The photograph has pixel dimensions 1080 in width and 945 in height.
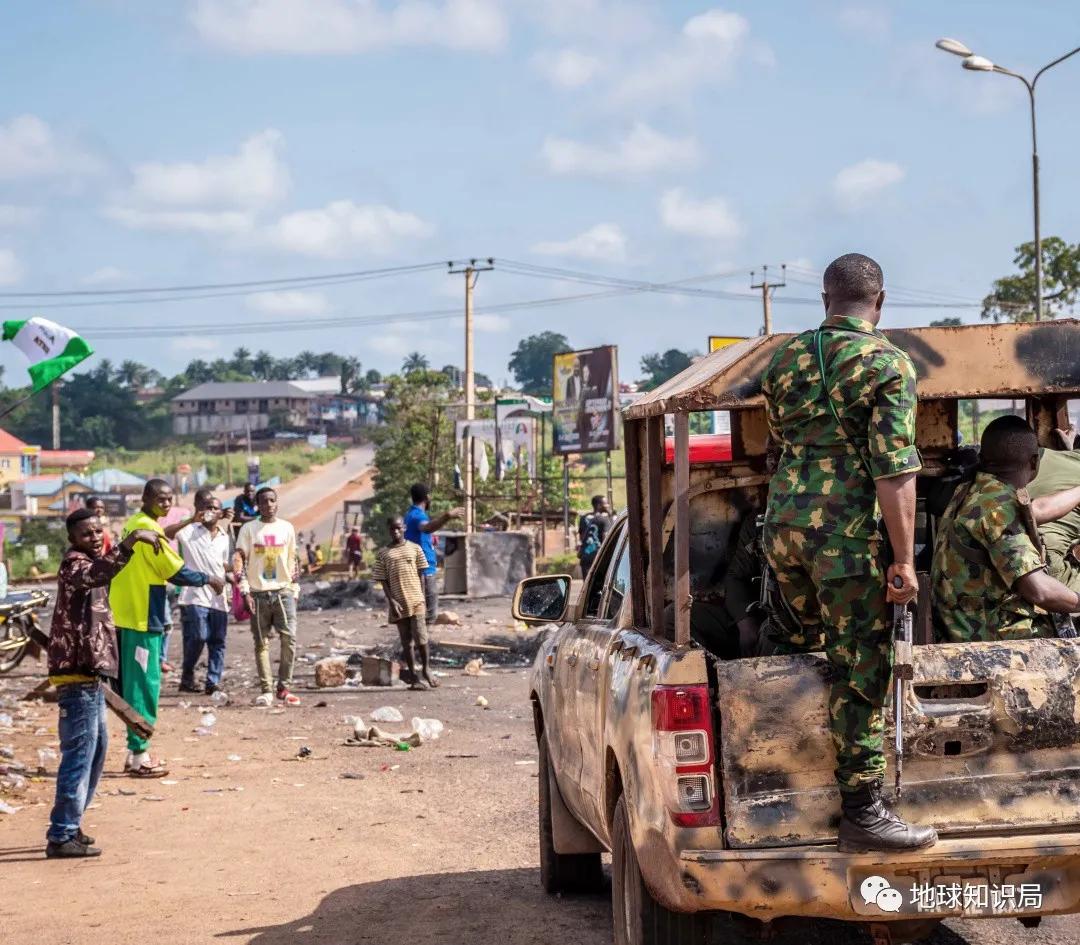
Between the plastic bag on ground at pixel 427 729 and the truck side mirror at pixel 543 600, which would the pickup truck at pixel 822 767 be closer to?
the truck side mirror at pixel 543 600

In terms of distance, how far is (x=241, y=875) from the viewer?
7809mm

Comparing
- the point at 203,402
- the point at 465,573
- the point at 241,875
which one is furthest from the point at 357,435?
the point at 241,875

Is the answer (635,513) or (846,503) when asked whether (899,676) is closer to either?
(846,503)

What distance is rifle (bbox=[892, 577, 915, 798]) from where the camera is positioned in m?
4.43

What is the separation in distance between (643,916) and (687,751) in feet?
2.11

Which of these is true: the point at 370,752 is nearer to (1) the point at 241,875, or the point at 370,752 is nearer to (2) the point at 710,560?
(1) the point at 241,875

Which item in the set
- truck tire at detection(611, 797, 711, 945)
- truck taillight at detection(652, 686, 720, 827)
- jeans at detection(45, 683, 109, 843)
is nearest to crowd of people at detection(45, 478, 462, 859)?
jeans at detection(45, 683, 109, 843)

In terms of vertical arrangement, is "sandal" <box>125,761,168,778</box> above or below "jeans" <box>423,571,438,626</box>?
below

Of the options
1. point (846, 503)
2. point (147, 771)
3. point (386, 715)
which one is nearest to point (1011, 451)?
point (846, 503)

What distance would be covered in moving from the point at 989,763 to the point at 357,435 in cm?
15138

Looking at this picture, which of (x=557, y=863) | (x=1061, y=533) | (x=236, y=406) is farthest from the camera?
(x=236, y=406)

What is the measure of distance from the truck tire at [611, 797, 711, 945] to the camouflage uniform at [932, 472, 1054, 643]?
1280 millimetres

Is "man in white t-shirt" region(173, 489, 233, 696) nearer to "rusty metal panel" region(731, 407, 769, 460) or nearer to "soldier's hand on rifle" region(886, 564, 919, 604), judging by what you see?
"rusty metal panel" region(731, 407, 769, 460)

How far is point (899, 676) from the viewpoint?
4441mm
